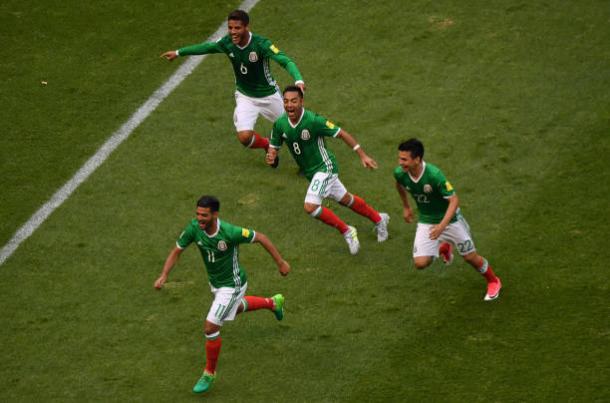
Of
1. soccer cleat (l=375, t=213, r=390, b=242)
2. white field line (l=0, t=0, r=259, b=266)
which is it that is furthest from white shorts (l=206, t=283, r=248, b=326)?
white field line (l=0, t=0, r=259, b=266)

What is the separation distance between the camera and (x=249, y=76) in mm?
15289

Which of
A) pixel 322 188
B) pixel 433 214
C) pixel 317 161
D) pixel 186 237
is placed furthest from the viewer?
pixel 317 161

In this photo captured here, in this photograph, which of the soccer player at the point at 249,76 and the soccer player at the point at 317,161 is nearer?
the soccer player at the point at 317,161

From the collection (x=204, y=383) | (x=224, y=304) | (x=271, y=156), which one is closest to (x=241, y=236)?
(x=224, y=304)

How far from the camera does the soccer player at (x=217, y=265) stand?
11758 mm

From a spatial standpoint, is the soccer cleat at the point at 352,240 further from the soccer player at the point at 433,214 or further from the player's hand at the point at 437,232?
the player's hand at the point at 437,232

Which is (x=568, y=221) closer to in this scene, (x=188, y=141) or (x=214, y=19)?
(x=188, y=141)

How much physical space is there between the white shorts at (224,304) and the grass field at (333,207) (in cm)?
65

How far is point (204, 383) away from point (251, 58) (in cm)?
492

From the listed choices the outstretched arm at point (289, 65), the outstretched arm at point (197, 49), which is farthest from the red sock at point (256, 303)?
the outstretched arm at point (197, 49)

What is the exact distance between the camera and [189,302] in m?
13.2

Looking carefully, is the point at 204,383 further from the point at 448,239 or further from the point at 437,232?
the point at 448,239

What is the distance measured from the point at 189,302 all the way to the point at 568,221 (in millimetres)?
4563

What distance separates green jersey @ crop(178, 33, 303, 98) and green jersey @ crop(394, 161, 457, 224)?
9.95 feet
